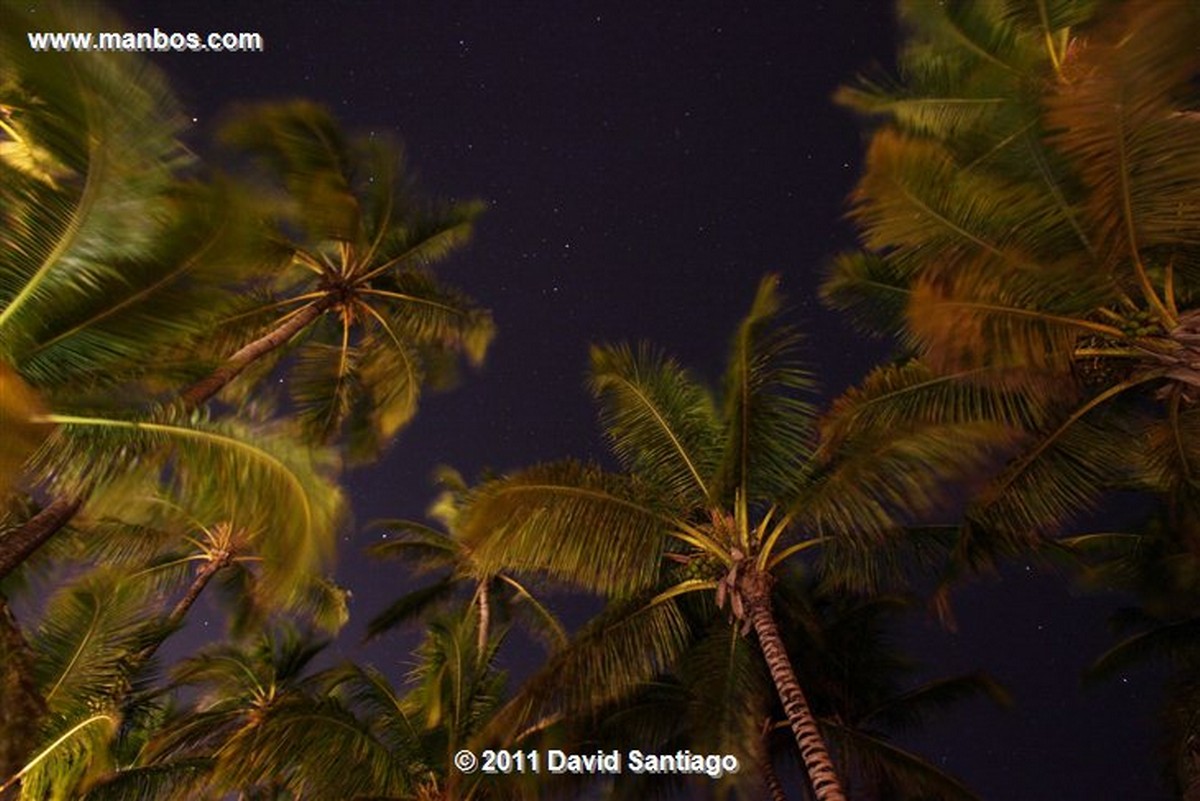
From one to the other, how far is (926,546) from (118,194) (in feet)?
24.8

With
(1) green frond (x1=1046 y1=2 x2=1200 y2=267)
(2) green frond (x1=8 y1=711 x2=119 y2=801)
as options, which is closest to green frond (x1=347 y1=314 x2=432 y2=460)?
(2) green frond (x1=8 y1=711 x2=119 y2=801)

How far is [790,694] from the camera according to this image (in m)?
5.58

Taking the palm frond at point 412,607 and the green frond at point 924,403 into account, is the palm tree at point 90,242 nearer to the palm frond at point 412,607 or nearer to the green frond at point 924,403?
the green frond at point 924,403

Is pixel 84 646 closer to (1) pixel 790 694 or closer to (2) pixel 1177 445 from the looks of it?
(1) pixel 790 694

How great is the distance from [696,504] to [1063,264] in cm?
359

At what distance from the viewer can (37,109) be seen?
3.47m

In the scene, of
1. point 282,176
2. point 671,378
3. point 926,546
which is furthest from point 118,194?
point 926,546

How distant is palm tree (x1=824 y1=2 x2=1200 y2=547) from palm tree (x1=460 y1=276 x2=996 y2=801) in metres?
0.57

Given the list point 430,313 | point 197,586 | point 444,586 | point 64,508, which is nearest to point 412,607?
point 444,586

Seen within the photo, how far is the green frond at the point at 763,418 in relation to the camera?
650 centimetres

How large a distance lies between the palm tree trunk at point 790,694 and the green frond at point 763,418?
0.86 m

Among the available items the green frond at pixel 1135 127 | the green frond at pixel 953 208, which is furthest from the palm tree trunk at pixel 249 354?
the green frond at pixel 1135 127

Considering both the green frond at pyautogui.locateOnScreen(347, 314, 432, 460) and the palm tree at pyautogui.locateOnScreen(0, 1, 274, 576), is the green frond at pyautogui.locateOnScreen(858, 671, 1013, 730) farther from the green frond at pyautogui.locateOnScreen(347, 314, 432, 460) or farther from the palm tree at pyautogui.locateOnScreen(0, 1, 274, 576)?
the palm tree at pyautogui.locateOnScreen(0, 1, 274, 576)

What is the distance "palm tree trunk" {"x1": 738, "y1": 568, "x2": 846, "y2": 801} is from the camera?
502cm
